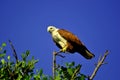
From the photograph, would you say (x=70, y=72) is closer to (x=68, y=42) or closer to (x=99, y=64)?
(x=99, y=64)

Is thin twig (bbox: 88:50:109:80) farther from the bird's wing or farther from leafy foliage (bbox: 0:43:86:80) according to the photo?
the bird's wing

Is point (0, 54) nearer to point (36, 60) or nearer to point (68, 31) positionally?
point (36, 60)

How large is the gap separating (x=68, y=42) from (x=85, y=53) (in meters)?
1.20

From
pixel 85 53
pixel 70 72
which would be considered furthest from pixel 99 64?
pixel 85 53

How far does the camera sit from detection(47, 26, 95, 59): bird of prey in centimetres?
1056

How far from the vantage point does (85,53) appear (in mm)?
10422

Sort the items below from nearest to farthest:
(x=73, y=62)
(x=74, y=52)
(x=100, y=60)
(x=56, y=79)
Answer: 1. (x=56, y=79)
2. (x=100, y=60)
3. (x=73, y=62)
4. (x=74, y=52)

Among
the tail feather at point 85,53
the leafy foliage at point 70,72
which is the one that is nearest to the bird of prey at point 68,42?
the tail feather at point 85,53

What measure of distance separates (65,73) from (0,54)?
1.91m

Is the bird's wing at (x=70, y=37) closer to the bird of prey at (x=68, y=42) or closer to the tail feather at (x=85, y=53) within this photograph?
the bird of prey at (x=68, y=42)

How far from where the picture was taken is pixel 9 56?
24.9 feet

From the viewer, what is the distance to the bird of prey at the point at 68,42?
10563mm

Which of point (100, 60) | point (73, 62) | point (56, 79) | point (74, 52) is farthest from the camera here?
point (74, 52)

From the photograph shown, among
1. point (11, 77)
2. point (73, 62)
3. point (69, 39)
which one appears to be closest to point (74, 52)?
point (69, 39)
